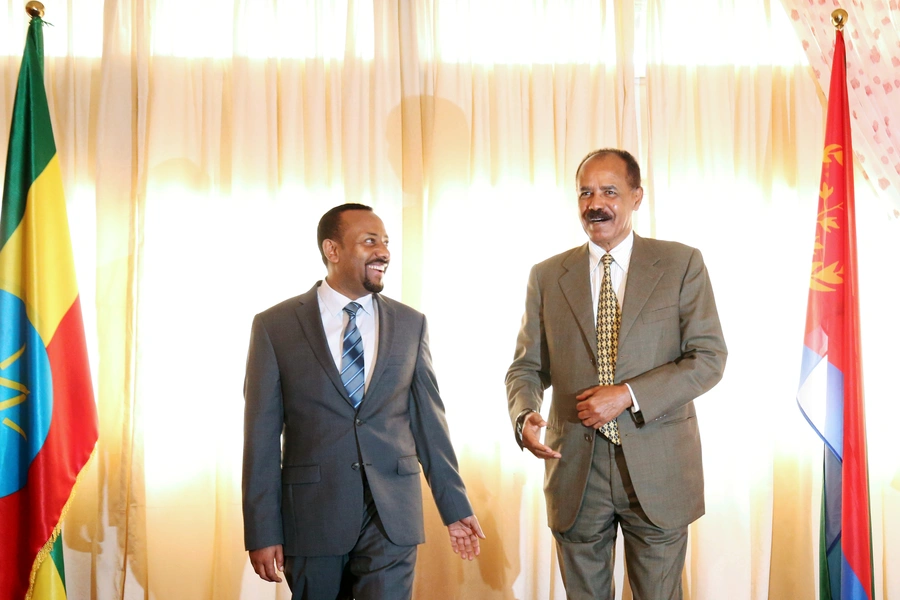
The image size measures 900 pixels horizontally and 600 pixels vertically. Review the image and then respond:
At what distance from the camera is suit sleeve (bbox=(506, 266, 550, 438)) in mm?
2699

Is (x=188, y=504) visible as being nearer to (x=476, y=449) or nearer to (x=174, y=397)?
(x=174, y=397)

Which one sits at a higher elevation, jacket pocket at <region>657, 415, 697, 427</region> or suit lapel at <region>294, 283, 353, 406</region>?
suit lapel at <region>294, 283, 353, 406</region>

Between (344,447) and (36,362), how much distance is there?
1.32m

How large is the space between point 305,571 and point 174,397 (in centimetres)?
148

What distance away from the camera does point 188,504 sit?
365cm

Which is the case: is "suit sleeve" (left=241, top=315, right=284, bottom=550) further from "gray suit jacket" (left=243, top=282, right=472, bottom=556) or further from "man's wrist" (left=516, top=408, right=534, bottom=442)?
"man's wrist" (left=516, top=408, right=534, bottom=442)

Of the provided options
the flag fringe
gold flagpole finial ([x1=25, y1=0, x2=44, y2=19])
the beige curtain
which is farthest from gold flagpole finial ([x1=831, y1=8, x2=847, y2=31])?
the flag fringe

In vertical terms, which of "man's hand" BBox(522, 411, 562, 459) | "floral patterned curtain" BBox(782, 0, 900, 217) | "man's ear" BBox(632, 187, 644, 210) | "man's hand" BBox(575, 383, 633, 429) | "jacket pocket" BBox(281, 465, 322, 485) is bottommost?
"jacket pocket" BBox(281, 465, 322, 485)

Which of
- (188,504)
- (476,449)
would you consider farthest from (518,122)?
(188,504)

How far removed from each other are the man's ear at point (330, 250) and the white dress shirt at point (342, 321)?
0.10 metres

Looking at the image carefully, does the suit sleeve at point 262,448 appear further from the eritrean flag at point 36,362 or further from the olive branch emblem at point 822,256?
the olive branch emblem at point 822,256

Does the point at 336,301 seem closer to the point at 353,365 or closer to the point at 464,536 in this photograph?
the point at 353,365

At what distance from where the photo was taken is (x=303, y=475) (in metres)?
2.50

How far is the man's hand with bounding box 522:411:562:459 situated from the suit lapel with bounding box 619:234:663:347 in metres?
0.37
